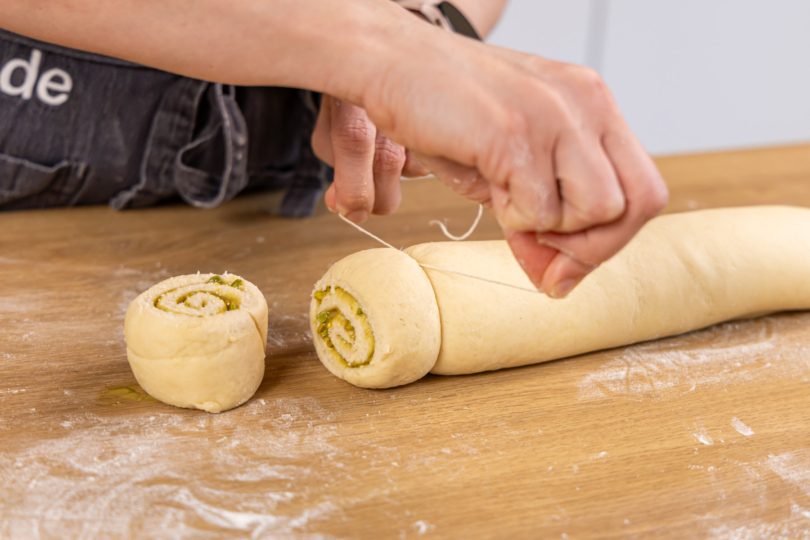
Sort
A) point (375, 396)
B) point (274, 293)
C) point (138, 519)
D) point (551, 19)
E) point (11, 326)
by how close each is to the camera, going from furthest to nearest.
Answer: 1. point (551, 19)
2. point (274, 293)
3. point (11, 326)
4. point (375, 396)
5. point (138, 519)

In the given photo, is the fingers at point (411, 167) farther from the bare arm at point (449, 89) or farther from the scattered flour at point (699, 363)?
the scattered flour at point (699, 363)

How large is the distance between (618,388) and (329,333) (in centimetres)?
56

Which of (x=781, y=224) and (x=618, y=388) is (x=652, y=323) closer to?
(x=618, y=388)

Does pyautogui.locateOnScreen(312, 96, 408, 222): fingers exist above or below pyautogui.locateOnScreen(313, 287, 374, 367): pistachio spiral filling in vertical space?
above

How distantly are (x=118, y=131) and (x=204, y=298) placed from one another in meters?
0.94

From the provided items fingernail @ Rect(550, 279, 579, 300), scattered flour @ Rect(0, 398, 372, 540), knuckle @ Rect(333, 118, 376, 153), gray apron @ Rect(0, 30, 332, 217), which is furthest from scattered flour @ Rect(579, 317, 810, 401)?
gray apron @ Rect(0, 30, 332, 217)

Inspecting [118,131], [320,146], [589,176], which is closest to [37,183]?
[118,131]

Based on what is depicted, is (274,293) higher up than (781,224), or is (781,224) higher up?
(781,224)

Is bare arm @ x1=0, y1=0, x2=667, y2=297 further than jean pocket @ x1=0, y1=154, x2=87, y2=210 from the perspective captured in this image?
No

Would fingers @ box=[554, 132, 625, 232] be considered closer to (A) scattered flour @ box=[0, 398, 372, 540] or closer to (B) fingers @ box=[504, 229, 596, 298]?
(B) fingers @ box=[504, 229, 596, 298]

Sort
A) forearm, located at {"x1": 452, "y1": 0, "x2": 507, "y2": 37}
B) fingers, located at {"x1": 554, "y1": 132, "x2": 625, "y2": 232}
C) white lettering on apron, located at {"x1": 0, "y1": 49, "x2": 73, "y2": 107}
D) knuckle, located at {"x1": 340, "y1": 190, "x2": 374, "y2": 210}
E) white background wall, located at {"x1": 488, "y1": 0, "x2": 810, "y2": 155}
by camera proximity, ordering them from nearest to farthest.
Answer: fingers, located at {"x1": 554, "y1": 132, "x2": 625, "y2": 232}, knuckle, located at {"x1": 340, "y1": 190, "x2": 374, "y2": 210}, white lettering on apron, located at {"x1": 0, "y1": 49, "x2": 73, "y2": 107}, forearm, located at {"x1": 452, "y1": 0, "x2": 507, "y2": 37}, white background wall, located at {"x1": 488, "y1": 0, "x2": 810, "y2": 155}

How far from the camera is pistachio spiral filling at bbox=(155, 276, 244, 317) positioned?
3.58ft

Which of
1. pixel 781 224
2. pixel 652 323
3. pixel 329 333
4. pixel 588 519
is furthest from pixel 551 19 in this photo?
pixel 588 519

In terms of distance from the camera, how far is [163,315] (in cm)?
106
